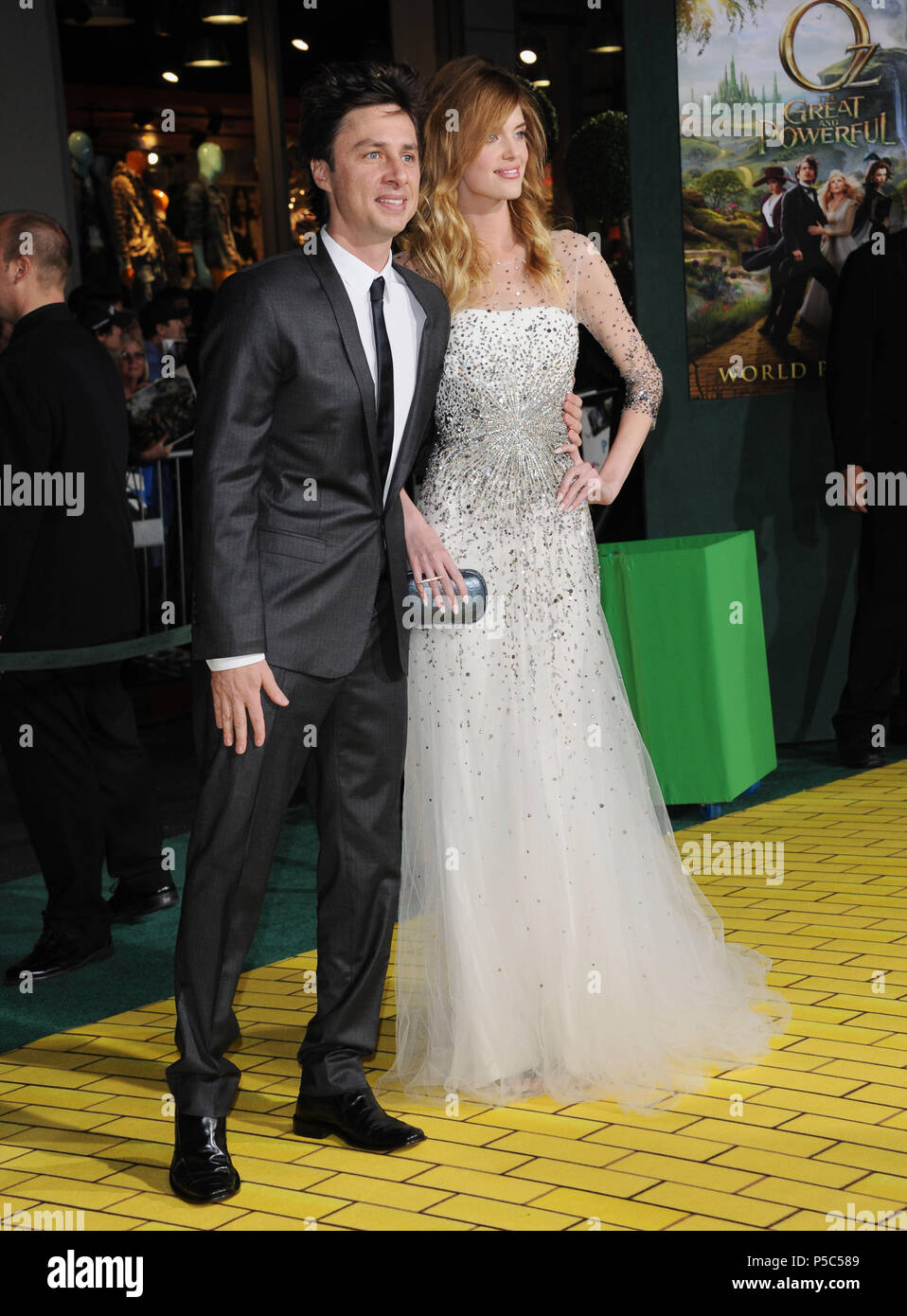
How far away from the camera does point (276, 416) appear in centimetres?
312

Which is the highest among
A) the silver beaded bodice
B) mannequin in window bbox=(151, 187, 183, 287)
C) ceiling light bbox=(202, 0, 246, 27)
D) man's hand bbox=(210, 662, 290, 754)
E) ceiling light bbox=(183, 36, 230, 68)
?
ceiling light bbox=(202, 0, 246, 27)

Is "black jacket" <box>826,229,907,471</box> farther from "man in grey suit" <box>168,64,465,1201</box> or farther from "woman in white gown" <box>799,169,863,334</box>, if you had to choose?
→ "man in grey suit" <box>168,64,465,1201</box>

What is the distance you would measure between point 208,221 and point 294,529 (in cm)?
846

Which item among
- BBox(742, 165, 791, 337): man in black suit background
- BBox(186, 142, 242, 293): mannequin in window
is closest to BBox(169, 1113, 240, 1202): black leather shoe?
BBox(742, 165, 791, 337): man in black suit background

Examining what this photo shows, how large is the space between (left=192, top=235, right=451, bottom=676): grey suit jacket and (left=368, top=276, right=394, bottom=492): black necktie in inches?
1.4

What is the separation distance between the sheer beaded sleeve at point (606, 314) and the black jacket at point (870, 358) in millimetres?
2742

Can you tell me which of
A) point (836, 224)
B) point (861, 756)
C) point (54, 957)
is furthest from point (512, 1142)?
point (836, 224)

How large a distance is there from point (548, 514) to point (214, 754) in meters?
1.01

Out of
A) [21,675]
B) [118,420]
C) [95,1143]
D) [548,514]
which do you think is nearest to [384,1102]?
[95,1143]

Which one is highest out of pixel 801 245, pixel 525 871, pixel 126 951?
pixel 801 245

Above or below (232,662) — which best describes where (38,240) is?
above

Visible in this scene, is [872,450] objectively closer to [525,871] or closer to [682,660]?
[682,660]

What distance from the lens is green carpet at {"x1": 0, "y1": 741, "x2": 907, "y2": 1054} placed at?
449cm

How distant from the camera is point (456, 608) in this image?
3.60 metres
